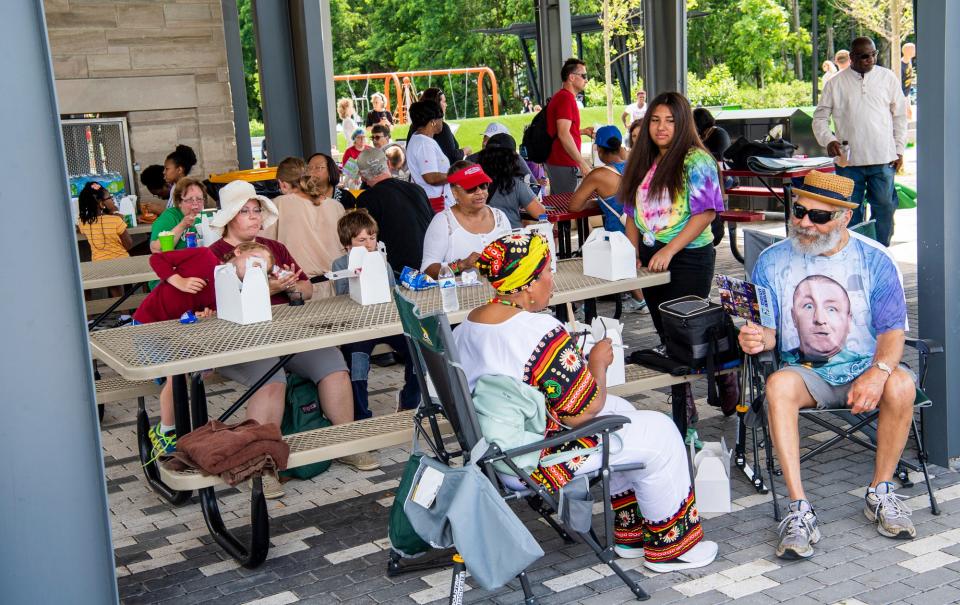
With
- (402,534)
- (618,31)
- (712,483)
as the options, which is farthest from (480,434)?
(618,31)

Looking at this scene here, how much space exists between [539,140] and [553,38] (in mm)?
3749

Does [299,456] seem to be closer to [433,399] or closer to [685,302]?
[433,399]

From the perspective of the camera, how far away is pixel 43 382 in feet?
9.07

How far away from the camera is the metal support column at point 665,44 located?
11102 mm

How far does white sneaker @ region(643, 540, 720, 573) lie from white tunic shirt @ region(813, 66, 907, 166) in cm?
563

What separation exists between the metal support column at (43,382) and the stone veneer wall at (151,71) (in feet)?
29.0

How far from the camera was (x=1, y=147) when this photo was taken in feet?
8.65

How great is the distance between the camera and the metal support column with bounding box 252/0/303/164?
9195 mm

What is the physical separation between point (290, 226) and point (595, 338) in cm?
213

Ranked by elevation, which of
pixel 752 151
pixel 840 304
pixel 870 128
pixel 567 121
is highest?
pixel 567 121

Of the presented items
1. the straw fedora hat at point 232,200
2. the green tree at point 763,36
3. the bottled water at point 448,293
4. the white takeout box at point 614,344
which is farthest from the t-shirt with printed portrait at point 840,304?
the green tree at point 763,36

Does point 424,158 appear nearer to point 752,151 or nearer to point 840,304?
point 752,151

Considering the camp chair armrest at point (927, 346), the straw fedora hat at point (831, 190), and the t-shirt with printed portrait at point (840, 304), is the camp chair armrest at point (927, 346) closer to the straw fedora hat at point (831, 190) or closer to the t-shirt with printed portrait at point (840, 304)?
the t-shirt with printed portrait at point (840, 304)

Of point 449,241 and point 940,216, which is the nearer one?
point 940,216
